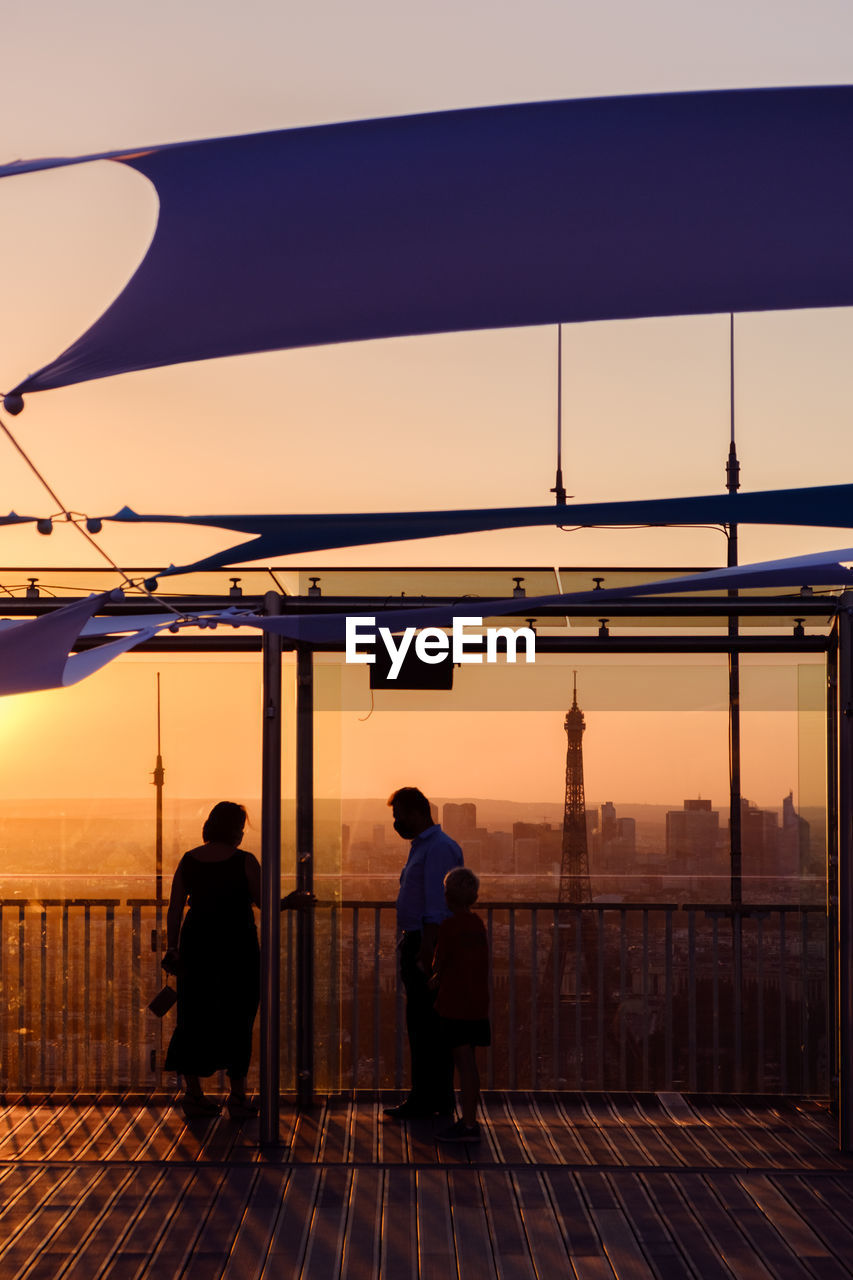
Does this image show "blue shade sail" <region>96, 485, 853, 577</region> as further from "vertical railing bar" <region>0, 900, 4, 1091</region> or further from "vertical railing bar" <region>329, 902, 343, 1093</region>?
"vertical railing bar" <region>0, 900, 4, 1091</region>

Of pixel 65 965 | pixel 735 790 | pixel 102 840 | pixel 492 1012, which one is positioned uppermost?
pixel 735 790

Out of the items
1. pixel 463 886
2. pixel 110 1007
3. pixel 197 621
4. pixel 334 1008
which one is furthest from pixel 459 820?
pixel 110 1007

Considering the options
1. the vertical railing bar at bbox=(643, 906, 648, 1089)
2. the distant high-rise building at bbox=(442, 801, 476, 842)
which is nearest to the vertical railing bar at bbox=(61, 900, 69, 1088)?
the distant high-rise building at bbox=(442, 801, 476, 842)

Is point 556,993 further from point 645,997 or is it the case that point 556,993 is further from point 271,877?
point 271,877

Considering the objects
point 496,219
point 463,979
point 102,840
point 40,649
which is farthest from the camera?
point 102,840

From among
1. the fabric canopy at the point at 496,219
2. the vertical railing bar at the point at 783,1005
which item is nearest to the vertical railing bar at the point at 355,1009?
the vertical railing bar at the point at 783,1005
